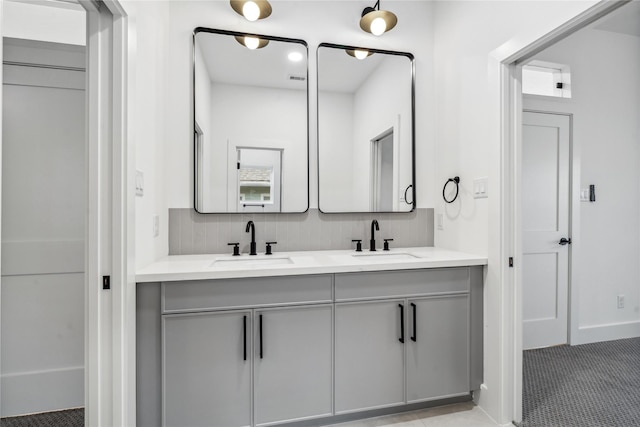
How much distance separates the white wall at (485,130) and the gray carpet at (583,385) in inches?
12.7

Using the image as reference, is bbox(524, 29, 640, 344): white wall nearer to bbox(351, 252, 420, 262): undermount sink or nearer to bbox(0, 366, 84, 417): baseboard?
bbox(351, 252, 420, 262): undermount sink

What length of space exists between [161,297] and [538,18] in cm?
224

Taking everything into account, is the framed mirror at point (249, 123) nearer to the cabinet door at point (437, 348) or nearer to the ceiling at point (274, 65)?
the ceiling at point (274, 65)

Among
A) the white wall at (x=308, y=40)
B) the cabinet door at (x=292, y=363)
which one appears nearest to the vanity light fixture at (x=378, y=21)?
the white wall at (x=308, y=40)

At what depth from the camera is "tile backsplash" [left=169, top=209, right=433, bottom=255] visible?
2.13 meters

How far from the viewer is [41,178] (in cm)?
189

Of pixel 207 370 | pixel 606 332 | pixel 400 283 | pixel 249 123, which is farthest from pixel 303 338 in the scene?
pixel 606 332

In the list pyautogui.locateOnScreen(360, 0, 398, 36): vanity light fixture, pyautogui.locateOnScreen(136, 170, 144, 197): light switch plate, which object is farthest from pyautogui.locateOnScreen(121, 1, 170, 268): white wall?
pyautogui.locateOnScreen(360, 0, 398, 36): vanity light fixture

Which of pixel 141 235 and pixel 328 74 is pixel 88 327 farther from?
pixel 328 74

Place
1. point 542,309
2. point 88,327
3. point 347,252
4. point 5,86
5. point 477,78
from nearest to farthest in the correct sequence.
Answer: point 88,327, point 5,86, point 477,78, point 347,252, point 542,309

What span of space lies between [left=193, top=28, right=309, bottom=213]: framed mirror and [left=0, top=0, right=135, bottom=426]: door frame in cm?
76

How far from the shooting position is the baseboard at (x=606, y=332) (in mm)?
2830

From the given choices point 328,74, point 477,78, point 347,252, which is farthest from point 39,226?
point 477,78

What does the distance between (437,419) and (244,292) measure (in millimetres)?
1313
